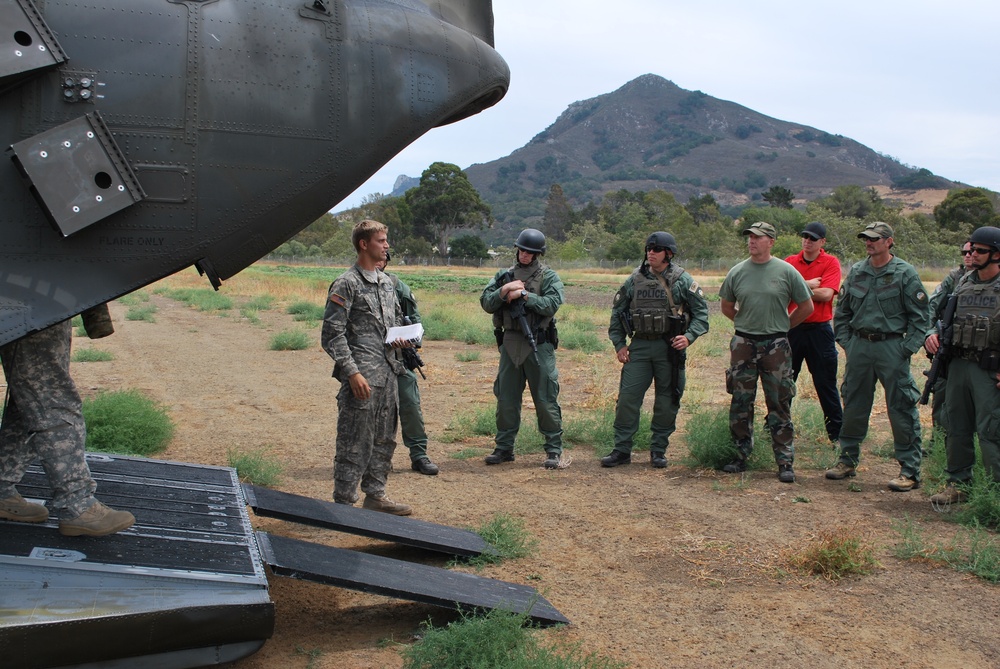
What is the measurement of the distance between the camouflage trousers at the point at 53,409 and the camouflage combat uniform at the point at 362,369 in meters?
1.92

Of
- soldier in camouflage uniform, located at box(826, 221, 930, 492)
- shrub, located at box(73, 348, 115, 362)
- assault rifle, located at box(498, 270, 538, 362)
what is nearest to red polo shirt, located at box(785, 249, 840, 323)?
soldier in camouflage uniform, located at box(826, 221, 930, 492)

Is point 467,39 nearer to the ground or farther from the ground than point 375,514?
farther from the ground

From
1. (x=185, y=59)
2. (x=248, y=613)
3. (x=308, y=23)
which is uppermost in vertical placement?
(x=308, y=23)

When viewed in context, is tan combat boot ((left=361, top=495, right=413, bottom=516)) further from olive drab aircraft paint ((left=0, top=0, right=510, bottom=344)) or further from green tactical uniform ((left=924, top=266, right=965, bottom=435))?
green tactical uniform ((left=924, top=266, right=965, bottom=435))

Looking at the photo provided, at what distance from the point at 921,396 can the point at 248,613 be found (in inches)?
229

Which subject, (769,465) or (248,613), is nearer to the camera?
(248,613)

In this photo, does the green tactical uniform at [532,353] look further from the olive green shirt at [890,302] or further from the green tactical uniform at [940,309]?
the green tactical uniform at [940,309]

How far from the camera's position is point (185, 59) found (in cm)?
428

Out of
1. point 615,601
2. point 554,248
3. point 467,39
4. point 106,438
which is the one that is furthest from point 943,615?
point 554,248

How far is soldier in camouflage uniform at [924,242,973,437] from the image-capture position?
22.8 ft

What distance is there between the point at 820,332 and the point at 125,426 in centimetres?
691

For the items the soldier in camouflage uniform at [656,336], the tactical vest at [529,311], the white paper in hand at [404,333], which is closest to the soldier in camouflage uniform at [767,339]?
the soldier in camouflage uniform at [656,336]

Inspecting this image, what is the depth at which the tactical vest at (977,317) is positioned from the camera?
6.39 meters

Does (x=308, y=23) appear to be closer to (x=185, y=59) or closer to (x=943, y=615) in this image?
(x=185, y=59)
